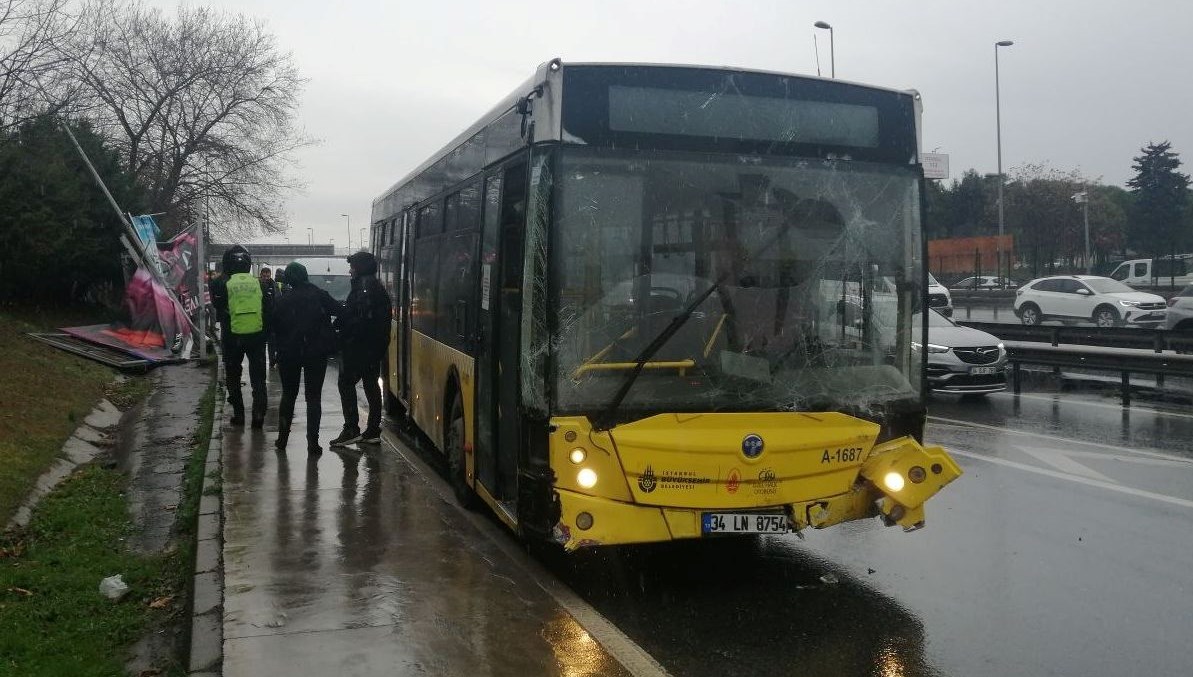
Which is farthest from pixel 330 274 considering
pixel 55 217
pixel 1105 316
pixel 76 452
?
pixel 1105 316

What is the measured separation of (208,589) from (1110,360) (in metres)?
14.1

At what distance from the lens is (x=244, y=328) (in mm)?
12148

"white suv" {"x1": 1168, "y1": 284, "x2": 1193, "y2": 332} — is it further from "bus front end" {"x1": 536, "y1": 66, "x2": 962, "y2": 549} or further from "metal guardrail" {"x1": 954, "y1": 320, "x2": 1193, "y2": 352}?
"bus front end" {"x1": 536, "y1": 66, "x2": 962, "y2": 549}

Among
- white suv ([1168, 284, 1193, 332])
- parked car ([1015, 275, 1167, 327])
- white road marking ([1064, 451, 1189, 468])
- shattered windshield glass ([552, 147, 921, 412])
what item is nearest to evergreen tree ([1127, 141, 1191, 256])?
parked car ([1015, 275, 1167, 327])

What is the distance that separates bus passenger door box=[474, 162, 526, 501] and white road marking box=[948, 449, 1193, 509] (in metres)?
5.63

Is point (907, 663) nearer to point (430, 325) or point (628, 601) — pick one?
point (628, 601)

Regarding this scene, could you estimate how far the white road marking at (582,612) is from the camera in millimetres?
5023

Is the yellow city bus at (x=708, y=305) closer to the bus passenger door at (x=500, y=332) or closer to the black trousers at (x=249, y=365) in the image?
the bus passenger door at (x=500, y=332)

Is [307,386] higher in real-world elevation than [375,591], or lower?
higher

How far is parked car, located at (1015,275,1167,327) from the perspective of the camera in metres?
28.3

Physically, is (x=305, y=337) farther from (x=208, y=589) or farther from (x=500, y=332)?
(x=208, y=589)

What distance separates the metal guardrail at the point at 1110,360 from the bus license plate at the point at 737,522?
455 inches

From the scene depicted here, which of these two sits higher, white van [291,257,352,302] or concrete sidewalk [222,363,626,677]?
white van [291,257,352,302]

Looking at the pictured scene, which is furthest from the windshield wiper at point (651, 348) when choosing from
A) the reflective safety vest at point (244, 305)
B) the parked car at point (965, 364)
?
the parked car at point (965, 364)
